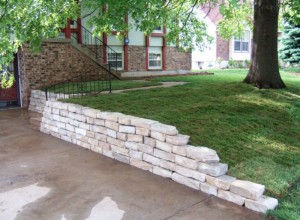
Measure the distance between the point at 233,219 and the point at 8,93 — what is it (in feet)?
33.6

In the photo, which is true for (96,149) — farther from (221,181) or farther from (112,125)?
(221,181)

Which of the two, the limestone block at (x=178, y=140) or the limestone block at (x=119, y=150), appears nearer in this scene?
the limestone block at (x=178, y=140)

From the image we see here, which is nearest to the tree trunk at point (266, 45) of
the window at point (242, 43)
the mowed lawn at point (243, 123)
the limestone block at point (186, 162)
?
the mowed lawn at point (243, 123)

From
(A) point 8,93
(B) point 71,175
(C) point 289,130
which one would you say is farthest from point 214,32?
(B) point 71,175

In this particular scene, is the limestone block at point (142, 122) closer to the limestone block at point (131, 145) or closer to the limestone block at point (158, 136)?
the limestone block at point (158, 136)

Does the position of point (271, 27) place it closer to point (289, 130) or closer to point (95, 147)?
point (289, 130)

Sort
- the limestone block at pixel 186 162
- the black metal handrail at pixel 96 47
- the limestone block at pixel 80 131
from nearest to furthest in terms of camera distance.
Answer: the limestone block at pixel 186 162, the limestone block at pixel 80 131, the black metal handrail at pixel 96 47

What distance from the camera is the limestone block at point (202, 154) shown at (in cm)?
466

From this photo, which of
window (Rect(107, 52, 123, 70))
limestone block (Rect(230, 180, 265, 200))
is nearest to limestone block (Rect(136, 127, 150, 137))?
limestone block (Rect(230, 180, 265, 200))

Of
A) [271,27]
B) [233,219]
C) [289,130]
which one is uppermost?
[271,27]

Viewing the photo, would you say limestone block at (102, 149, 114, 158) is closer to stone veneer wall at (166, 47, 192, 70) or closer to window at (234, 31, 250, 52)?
stone veneer wall at (166, 47, 192, 70)

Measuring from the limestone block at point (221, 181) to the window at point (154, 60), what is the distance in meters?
13.7

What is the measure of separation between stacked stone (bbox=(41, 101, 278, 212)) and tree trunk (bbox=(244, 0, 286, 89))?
17.3 ft

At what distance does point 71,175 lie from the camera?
5.31 m
